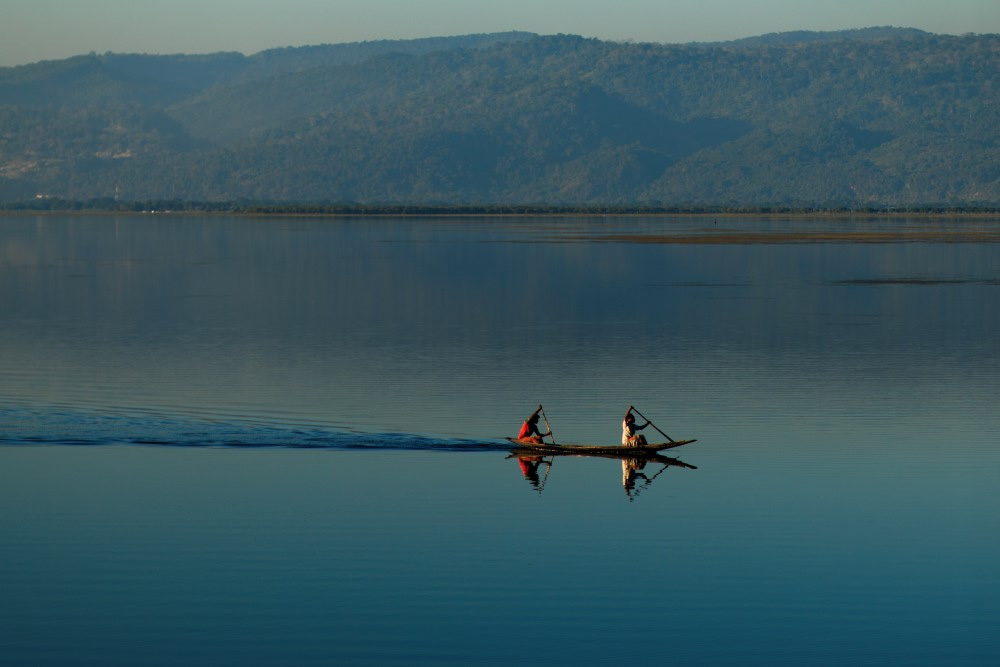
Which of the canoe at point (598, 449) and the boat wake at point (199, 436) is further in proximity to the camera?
the boat wake at point (199, 436)

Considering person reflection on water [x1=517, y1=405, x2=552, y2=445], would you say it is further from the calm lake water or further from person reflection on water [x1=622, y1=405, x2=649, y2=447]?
person reflection on water [x1=622, y1=405, x2=649, y2=447]

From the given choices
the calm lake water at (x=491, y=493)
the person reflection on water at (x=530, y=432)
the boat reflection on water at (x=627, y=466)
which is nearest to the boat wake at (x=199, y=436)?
the calm lake water at (x=491, y=493)

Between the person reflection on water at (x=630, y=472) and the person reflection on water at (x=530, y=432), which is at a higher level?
the person reflection on water at (x=530, y=432)

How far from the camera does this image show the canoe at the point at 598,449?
34.9 meters

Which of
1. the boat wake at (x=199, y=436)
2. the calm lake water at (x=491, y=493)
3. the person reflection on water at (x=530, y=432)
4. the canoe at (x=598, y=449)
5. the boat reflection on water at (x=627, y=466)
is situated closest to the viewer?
the calm lake water at (x=491, y=493)

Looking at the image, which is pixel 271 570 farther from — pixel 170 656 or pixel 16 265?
pixel 16 265

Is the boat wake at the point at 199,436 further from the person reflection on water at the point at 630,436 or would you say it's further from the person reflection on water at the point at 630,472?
the person reflection on water at the point at 630,472

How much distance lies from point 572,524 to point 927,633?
796 cm

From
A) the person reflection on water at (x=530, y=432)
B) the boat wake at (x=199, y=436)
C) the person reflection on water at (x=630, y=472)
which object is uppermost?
the person reflection on water at (x=530, y=432)

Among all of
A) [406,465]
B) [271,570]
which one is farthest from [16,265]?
[271,570]

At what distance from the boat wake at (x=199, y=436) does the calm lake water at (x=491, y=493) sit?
0.41ft

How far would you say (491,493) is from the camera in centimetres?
3191

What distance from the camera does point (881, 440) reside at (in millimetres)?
37312

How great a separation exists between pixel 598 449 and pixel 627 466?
806 mm
